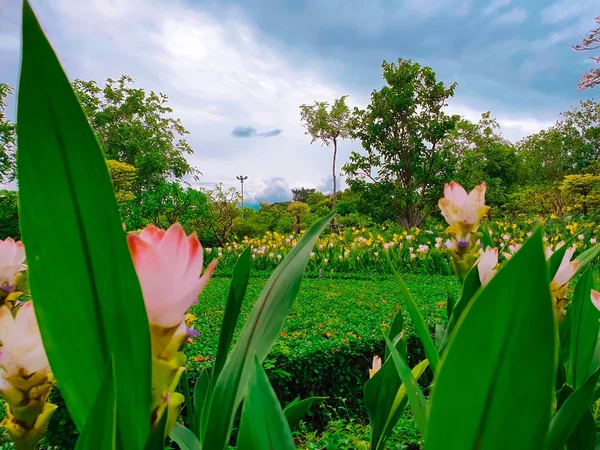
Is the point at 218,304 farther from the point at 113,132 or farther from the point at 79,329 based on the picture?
the point at 113,132

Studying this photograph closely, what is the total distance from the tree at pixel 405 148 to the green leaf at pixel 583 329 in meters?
11.8

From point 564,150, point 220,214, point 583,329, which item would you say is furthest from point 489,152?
point 583,329

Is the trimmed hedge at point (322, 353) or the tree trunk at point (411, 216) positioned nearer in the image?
the trimmed hedge at point (322, 353)

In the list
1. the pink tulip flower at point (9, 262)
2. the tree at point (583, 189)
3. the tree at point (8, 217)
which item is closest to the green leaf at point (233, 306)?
the pink tulip flower at point (9, 262)

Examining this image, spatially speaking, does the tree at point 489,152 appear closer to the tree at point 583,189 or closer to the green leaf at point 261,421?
the tree at point 583,189

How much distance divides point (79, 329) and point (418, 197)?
499 inches

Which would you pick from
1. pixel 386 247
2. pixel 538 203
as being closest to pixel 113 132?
pixel 386 247

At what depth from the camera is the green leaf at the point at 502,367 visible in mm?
240

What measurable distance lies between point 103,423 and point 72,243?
130 millimetres

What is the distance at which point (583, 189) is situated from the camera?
13867 mm

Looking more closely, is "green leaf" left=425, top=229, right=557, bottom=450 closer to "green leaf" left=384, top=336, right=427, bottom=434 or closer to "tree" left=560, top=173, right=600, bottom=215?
"green leaf" left=384, top=336, right=427, bottom=434

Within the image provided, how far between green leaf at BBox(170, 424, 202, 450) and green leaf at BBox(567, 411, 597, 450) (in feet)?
1.94

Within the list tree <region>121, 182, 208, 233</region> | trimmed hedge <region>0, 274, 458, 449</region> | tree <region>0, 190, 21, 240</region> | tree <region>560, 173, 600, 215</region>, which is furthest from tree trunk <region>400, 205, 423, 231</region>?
tree <region>0, 190, 21, 240</region>

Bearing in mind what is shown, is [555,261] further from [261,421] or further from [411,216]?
[411,216]
